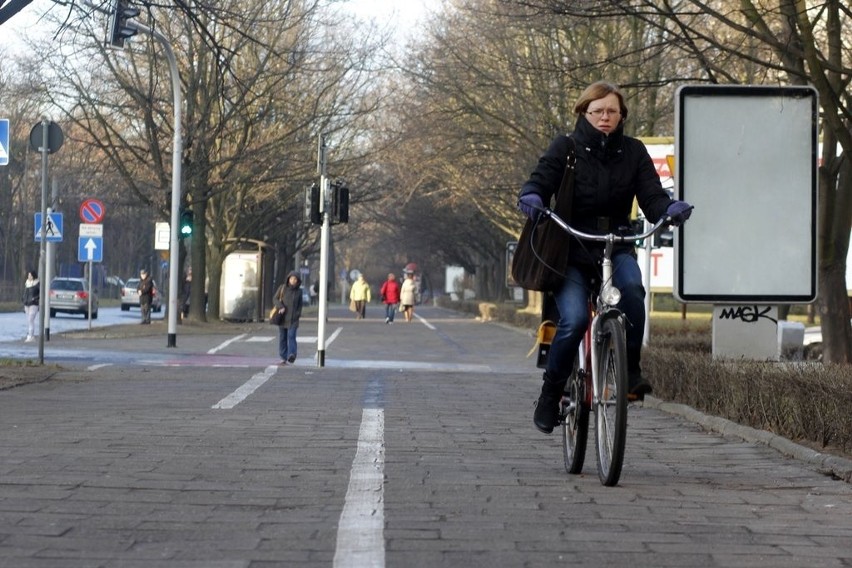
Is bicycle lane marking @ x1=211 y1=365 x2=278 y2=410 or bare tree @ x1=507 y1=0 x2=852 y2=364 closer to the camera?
bicycle lane marking @ x1=211 y1=365 x2=278 y2=410

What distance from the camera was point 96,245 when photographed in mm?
34344

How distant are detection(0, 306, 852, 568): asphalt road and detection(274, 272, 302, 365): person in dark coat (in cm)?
966

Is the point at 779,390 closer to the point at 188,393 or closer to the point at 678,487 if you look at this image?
the point at 678,487

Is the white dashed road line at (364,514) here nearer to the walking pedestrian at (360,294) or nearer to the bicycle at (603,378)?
the bicycle at (603,378)

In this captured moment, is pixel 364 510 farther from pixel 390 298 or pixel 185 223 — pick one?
pixel 390 298

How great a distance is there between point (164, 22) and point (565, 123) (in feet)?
34.9

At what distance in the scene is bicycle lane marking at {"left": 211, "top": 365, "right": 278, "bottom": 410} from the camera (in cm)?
1243

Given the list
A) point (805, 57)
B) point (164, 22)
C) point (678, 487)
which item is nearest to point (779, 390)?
point (678, 487)

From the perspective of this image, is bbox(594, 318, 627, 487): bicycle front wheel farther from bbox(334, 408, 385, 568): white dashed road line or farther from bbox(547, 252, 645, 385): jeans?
bbox(334, 408, 385, 568): white dashed road line

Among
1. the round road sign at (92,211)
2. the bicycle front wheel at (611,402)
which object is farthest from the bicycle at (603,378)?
the round road sign at (92,211)

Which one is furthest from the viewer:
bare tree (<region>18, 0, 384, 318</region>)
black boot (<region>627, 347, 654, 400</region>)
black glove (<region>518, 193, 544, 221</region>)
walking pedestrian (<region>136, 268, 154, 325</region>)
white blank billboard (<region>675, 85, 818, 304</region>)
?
walking pedestrian (<region>136, 268, 154, 325</region>)

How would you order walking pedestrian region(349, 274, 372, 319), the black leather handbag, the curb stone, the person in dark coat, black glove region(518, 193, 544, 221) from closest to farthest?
1. black glove region(518, 193, 544, 221)
2. the black leather handbag
3. the curb stone
4. the person in dark coat
5. walking pedestrian region(349, 274, 372, 319)

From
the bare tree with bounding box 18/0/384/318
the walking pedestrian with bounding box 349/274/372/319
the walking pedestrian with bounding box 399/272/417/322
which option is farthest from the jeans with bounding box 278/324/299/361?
the walking pedestrian with bounding box 349/274/372/319

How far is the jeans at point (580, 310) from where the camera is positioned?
7191 mm
